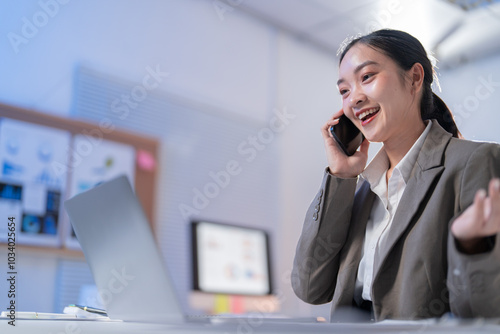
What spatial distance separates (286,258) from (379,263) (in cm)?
311

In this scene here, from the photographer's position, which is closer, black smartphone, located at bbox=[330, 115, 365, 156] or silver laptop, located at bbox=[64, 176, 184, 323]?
silver laptop, located at bbox=[64, 176, 184, 323]

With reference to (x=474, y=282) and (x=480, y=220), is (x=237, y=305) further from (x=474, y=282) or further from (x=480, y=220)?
(x=480, y=220)

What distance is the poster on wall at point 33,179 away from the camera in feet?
9.82

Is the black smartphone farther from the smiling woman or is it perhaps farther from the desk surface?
the desk surface

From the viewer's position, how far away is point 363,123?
1.47m

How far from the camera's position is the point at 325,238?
1.42 meters

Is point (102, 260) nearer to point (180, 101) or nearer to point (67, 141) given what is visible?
point (67, 141)

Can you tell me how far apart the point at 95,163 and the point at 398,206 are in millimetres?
2482

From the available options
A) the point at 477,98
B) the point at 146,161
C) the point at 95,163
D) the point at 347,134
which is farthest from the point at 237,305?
the point at 477,98

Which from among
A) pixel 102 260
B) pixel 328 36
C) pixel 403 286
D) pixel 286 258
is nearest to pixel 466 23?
pixel 328 36

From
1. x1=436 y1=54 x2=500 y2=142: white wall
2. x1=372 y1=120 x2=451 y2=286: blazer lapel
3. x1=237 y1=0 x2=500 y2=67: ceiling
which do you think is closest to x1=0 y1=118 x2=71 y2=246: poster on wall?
x1=237 y1=0 x2=500 y2=67: ceiling

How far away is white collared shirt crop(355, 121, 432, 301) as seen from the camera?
134 cm

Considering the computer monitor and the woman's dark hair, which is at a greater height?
the woman's dark hair

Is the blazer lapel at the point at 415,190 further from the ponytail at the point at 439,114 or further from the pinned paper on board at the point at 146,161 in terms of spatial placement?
the pinned paper on board at the point at 146,161
